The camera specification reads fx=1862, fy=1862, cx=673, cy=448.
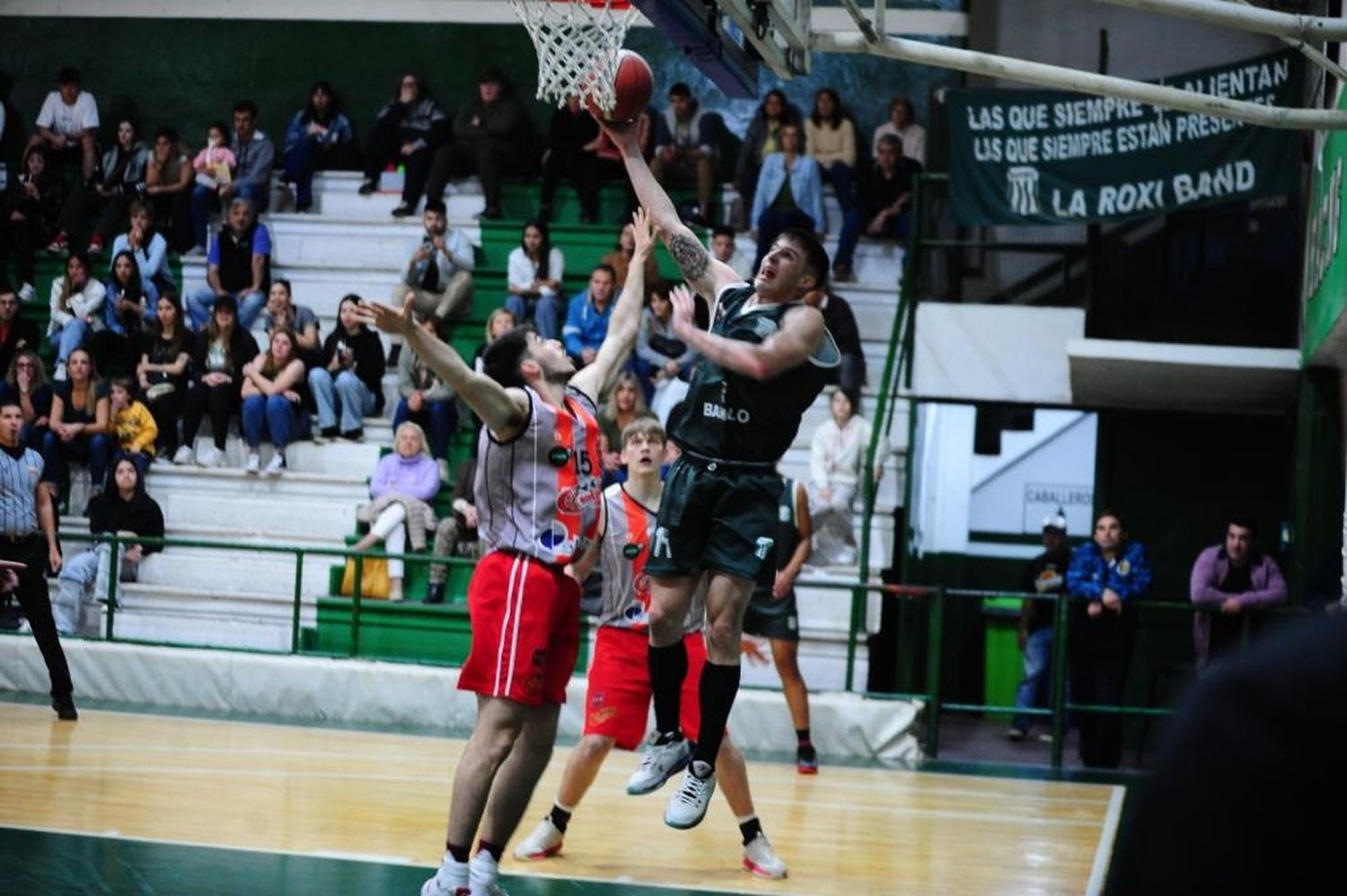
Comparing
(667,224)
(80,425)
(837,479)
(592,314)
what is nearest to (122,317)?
(80,425)

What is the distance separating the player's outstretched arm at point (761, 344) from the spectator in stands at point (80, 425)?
10.5m

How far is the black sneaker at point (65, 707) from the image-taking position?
1243 centimetres

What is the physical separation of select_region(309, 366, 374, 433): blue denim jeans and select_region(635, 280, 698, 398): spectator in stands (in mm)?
2655

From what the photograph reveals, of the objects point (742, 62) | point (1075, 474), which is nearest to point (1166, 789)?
point (742, 62)

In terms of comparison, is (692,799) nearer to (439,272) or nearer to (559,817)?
(559,817)

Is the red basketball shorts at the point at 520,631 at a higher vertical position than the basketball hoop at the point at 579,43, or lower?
lower

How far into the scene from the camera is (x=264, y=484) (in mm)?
16375

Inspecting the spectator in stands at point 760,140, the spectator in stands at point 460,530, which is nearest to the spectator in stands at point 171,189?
the spectator in stands at point 460,530

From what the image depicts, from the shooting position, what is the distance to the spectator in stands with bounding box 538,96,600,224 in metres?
17.8

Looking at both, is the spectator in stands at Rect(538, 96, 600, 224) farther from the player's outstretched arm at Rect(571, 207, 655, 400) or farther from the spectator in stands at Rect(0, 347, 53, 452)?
the player's outstretched arm at Rect(571, 207, 655, 400)

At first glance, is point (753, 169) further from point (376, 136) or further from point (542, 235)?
point (376, 136)

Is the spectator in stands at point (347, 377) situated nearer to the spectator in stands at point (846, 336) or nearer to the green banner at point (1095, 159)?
the spectator in stands at point (846, 336)

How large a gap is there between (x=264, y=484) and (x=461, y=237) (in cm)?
297

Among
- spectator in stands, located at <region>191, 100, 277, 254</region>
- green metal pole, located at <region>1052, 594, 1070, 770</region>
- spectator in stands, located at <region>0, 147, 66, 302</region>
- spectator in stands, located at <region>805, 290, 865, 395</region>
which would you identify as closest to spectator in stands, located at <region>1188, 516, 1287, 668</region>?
green metal pole, located at <region>1052, 594, 1070, 770</region>
